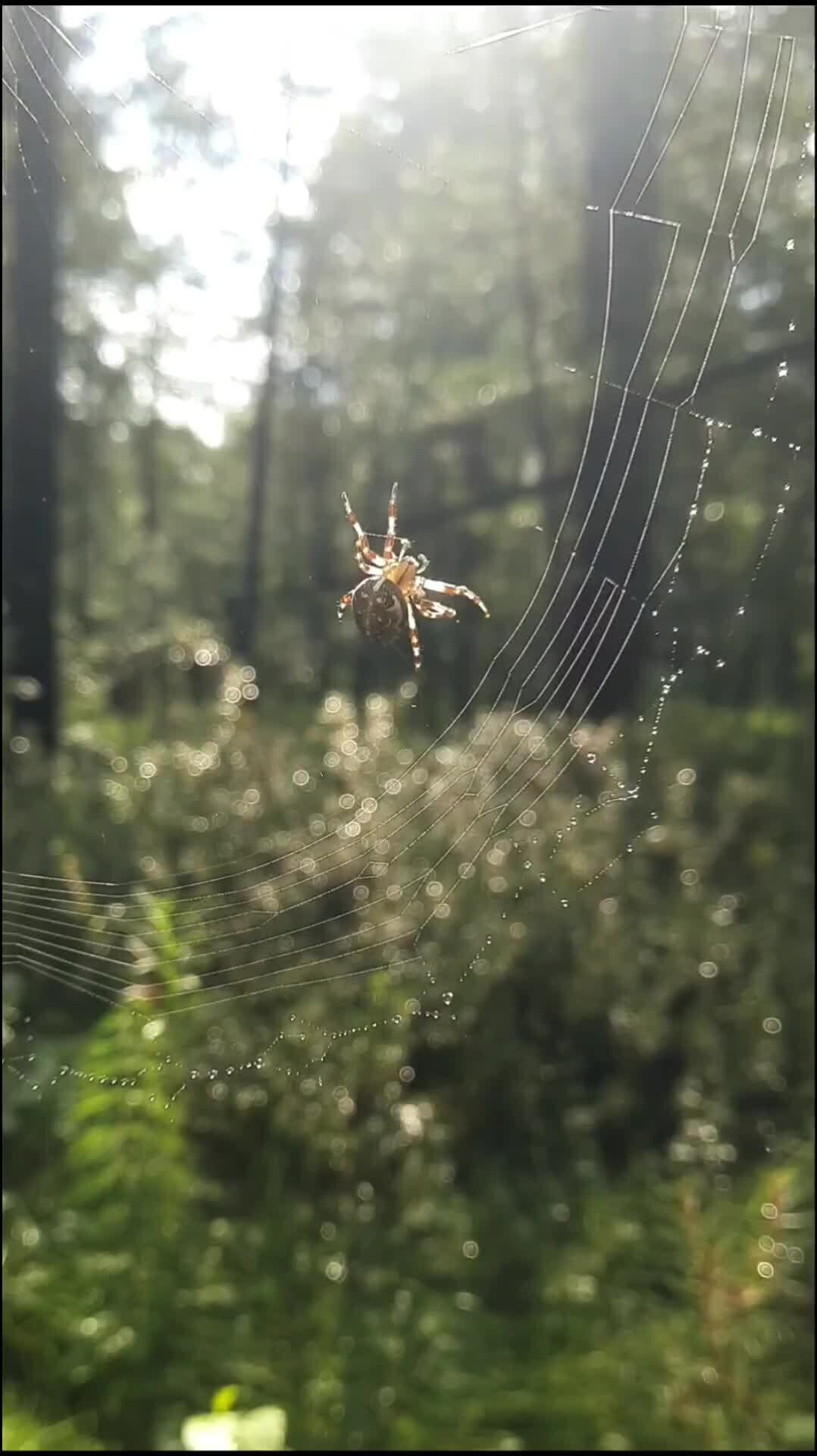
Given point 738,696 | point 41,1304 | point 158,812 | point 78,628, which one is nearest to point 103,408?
point 78,628

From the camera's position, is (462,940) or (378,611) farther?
(462,940)

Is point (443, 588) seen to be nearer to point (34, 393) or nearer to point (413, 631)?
point (413, 631)

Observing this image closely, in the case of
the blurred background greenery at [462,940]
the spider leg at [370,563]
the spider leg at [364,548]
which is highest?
the spider leg at [364,548]

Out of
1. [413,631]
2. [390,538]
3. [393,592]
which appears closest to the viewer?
[393,592]

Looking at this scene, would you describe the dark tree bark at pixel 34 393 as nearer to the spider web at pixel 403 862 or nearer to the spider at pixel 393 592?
the spider web at pixel 403 862

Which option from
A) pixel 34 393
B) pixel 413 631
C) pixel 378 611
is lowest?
pixel 413 631

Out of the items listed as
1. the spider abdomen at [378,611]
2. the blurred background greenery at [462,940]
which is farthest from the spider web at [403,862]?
the spider abdomen at [378,611]

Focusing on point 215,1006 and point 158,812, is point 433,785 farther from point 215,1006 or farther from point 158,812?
Answer: point 158,812

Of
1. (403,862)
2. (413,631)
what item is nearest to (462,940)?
(403,862)
